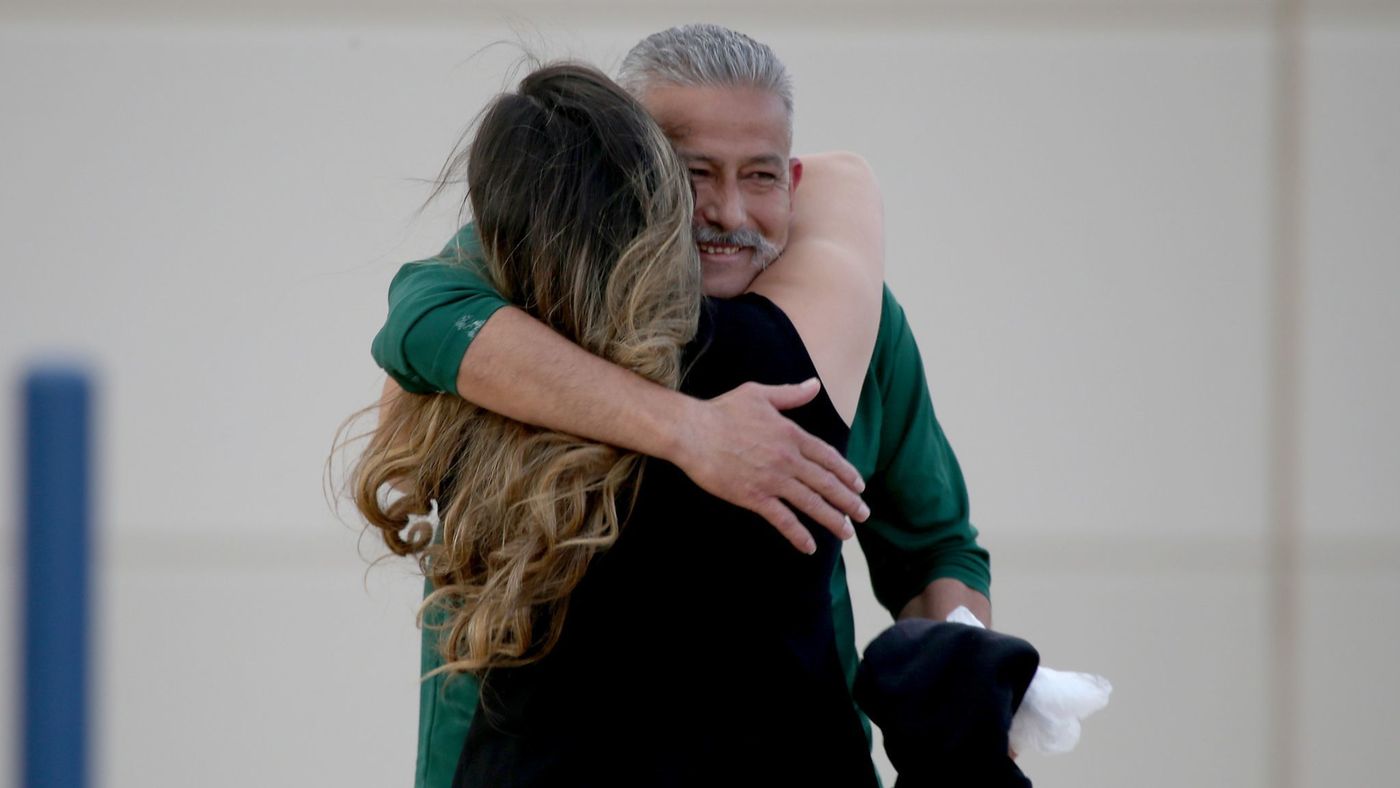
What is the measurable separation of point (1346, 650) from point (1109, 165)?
119cm

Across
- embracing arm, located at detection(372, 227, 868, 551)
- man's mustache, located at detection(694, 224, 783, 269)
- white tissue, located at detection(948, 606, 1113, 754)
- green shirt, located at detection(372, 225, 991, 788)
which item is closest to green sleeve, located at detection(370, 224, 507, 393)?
embracing arm, located at detection(372, 227, 868, 551)

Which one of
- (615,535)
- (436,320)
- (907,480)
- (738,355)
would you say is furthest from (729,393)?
(907,480)

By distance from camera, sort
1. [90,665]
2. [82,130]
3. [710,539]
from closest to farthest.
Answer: [90,665] → [710,539] → [82,130]

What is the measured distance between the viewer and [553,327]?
5.03 ft

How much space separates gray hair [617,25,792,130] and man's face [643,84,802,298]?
0.01m

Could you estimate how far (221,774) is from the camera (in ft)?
10.7

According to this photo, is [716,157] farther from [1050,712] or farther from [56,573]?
[56,573]

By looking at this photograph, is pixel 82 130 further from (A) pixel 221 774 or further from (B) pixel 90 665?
(B) pixel 90 665

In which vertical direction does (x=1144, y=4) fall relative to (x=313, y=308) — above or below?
above

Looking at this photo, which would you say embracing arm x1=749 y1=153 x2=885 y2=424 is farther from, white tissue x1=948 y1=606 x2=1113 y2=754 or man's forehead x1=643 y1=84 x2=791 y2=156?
white tissue x1=948 y1=606 x2=1113 y2=754

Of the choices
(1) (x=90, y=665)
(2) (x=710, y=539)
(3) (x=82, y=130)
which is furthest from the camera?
(3) (x=82, y=130)

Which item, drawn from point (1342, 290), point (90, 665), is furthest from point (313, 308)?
point (90, 665)

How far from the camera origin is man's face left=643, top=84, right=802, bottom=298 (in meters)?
1.78

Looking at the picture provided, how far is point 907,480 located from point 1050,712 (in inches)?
25.2
